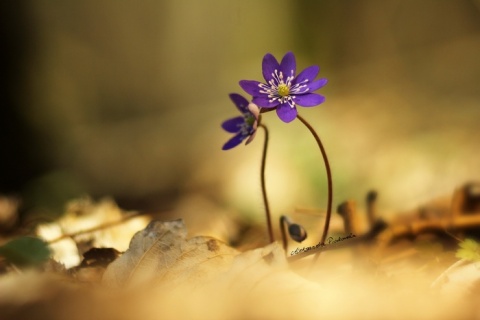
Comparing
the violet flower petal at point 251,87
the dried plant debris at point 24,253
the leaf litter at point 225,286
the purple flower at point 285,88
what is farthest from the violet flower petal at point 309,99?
the dried plant debris at point 24,253

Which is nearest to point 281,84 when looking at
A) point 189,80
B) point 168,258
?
point 168,258

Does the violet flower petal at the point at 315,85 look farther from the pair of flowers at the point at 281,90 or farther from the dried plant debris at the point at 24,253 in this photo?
the dried plant debris at the point at 24,253

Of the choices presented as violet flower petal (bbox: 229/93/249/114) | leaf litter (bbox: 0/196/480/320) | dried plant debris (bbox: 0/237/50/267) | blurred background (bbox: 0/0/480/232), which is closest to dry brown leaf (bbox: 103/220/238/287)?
leaf litter (bbox: 0/196/480/320)

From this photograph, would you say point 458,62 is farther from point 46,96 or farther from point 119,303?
point 119,303

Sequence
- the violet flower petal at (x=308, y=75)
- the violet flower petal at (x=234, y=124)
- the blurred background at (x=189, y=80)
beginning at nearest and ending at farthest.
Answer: the violet flower petal at (x=308, y=75), the violet flower petal at (x=234, y=124), the blurred background at (x=189, y=80)

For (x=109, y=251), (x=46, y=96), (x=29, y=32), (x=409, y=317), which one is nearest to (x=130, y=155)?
(x=46, y=96)

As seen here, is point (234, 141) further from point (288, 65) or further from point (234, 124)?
point (288, 65)
